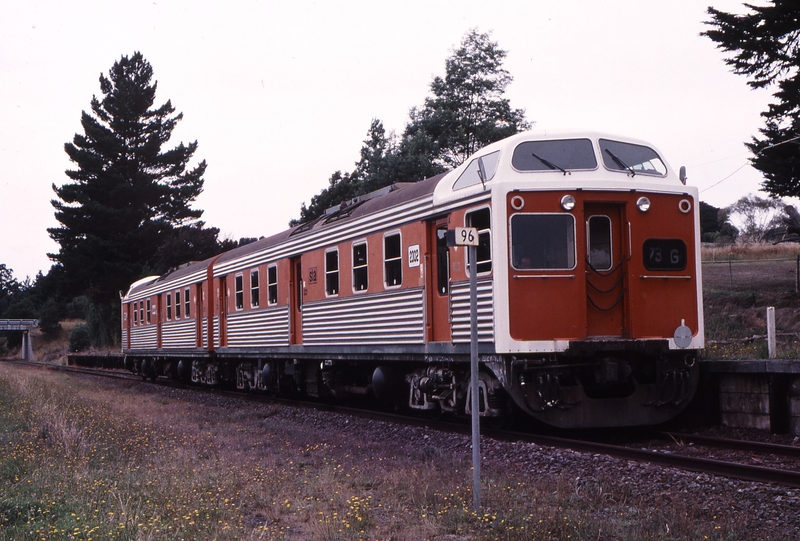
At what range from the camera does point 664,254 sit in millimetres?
10523

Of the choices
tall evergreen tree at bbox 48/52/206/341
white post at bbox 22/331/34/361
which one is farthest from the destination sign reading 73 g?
white post at bbox 22/331/34/361

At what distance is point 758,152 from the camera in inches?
857

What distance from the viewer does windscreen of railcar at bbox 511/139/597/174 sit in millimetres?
10516

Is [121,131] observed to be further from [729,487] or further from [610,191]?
[729,487]

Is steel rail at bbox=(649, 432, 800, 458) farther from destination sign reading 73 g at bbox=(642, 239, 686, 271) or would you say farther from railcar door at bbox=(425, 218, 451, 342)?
railcar door at bbox=(425, 218, 451, 342)

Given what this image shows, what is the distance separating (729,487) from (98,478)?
5645 mm

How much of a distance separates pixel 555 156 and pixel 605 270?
5.13ft

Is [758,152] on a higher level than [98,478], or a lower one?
higher

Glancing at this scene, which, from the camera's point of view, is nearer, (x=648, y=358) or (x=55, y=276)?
(x=648, y=358)

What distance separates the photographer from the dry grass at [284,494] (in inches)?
232

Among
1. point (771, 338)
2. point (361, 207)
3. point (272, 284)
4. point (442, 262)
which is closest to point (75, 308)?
point (272, 284)

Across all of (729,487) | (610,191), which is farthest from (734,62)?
(729,487)

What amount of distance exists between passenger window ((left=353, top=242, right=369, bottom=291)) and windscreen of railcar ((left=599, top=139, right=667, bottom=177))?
13.7ft

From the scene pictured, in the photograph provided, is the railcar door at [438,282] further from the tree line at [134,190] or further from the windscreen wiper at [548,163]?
the tree line at [134,190]
